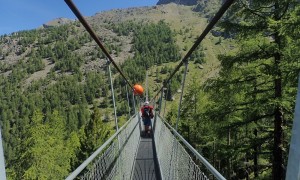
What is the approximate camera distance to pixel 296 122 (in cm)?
105

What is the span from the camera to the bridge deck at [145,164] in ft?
26.0

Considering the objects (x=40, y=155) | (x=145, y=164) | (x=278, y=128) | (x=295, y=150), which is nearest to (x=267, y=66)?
(x=278, y=128)

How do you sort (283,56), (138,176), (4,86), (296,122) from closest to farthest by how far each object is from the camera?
(296,122)
(138,176)
(283,56)
(4,86)

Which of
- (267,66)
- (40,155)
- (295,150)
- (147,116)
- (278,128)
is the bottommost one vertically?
(40,155)

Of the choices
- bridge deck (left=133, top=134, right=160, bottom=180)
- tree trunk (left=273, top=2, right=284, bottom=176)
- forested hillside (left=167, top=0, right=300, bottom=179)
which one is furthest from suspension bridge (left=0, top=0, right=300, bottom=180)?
tree trunk (left=273, top=2, right=284, bottom=176)

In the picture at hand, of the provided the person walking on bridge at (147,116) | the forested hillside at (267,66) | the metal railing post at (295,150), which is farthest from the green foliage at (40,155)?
the metal railing post at (295,150)

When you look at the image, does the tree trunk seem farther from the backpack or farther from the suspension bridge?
the backpack

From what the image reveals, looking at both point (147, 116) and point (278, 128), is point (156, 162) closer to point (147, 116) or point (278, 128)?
point (278, 128)

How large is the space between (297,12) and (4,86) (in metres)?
200

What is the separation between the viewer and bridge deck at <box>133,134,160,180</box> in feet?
26.0

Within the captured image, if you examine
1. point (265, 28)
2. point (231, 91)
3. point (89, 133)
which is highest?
point (265, 28)

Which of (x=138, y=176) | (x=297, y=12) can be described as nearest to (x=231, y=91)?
(x=297, y=12)

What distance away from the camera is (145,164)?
30.8 feet

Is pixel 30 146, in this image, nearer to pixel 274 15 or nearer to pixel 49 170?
pixel 49 170
